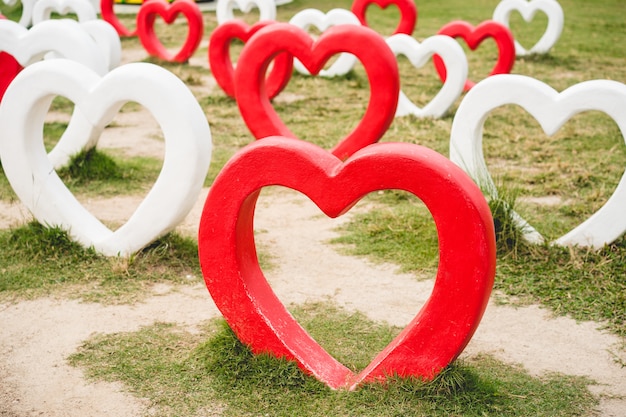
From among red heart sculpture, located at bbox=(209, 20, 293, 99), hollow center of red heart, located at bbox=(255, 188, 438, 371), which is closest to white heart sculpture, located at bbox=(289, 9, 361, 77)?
red heart sculpture, located at bbox=(209, 20, 293, 99)

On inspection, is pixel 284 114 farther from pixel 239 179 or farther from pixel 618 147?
pixel 239 179

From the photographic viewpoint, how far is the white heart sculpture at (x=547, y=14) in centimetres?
1233

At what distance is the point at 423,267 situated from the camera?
499 centimetres

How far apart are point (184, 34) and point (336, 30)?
7.52 m

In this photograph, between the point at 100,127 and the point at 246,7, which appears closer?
the point at 100,127

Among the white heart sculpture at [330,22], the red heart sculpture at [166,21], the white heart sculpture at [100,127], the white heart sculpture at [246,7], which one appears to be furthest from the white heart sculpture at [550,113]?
the white heart sculpture at [246,7]

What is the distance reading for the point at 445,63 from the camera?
8664mm

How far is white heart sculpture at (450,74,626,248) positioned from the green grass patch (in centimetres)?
150

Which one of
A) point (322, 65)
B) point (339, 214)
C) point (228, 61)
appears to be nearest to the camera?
point (339, 214)

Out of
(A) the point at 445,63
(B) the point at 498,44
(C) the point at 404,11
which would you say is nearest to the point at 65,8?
(C) the point at 404,11

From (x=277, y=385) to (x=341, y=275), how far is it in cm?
149

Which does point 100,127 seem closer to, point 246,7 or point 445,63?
point 445,63

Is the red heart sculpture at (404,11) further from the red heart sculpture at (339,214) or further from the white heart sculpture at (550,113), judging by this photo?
the red heart sculpture at (339,214)

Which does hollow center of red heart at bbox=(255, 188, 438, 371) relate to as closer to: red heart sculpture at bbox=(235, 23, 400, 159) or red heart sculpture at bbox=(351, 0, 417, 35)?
red heart sculpture at bbox=(235, 23, 400, 159)
